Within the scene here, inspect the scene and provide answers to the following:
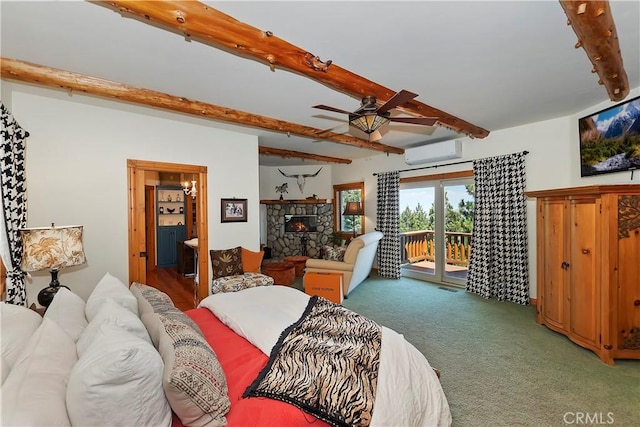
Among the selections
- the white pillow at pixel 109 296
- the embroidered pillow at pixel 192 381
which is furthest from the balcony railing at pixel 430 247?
the white pillow at pixel 109 296

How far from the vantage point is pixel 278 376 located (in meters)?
1.40

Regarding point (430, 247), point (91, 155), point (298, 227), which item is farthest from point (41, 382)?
point (298, 227)

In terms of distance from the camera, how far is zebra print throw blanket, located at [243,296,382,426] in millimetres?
1291

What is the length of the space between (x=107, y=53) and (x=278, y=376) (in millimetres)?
2664

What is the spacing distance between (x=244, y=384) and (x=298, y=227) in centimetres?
594

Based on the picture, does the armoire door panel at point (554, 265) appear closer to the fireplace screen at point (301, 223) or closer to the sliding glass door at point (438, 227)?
the sliding glass door at point (438, 227)

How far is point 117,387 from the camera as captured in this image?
3.36 ft

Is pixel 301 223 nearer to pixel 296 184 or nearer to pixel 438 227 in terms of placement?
pixel 296 184

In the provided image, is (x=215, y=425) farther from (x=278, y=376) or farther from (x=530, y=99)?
(x=530, y=99)

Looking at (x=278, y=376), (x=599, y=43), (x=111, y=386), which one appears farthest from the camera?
(x=599, y=43)

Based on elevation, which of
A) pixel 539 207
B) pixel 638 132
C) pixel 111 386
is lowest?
pixel 111 386

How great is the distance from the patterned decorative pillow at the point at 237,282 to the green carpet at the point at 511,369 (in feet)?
4.87

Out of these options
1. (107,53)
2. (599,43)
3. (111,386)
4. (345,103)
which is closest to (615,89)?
(599,43)

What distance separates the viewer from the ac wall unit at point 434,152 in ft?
15.5
